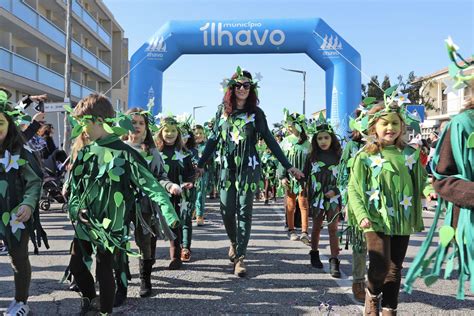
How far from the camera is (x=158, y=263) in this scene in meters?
5.59

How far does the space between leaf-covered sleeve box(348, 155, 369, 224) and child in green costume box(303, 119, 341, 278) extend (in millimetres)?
1341

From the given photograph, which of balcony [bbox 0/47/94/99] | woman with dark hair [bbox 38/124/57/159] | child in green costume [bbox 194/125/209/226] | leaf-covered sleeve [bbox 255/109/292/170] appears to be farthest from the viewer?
balcony [bbox 0/47/94/99]

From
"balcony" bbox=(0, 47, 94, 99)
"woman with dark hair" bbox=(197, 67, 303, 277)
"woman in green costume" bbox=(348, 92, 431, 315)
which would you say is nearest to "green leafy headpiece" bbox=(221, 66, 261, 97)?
"woman with dark hair" bbox=(197, 67, 303, 277)

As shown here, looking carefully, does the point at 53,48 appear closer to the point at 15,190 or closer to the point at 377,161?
the point at 15,190

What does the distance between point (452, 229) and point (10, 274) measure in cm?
432

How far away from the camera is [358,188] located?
3527mm

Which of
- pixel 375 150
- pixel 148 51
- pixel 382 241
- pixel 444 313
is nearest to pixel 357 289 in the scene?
pixel 444 313

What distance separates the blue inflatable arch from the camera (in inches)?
517

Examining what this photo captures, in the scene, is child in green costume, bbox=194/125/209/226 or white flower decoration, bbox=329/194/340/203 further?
child in green costume, bbox=194/125/209/226

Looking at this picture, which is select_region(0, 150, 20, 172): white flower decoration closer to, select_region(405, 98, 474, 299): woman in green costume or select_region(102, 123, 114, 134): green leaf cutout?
select_region(102, 123, 114, 134): green leaf cutout

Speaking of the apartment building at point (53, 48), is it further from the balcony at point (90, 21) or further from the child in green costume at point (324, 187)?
the child in green costume at point (324, 187)

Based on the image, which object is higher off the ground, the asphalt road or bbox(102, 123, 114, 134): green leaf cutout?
bbox(102, 123, 114, 134): green leaf cutout

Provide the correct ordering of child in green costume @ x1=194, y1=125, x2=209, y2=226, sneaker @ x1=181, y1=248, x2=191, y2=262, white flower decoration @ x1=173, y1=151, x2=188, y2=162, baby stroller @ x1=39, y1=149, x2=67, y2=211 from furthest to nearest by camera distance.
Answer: baby stroller @ x1=39, y1=149, x2=67, y2=211, child in green costume @ x1=194, y1=125, x2=209, y2=226, sneaker @ x1=181, y1=248, x2=191, y2=262, white flower decoration @ x1=173, y1=151, x2=188, y2=162

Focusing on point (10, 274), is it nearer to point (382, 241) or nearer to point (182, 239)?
point (182, 239)
